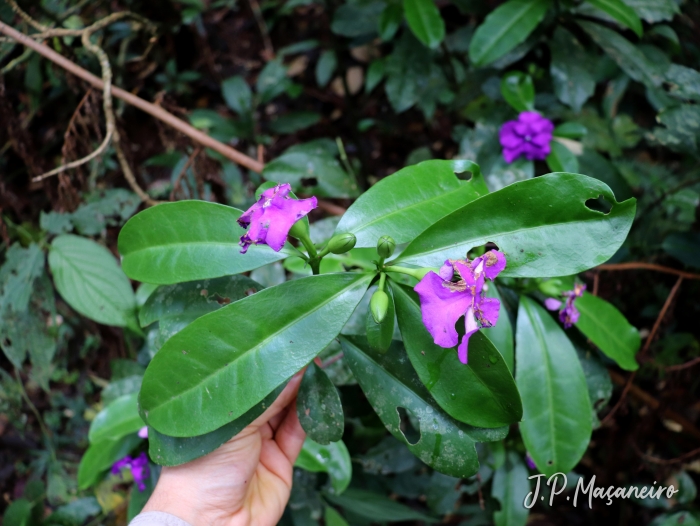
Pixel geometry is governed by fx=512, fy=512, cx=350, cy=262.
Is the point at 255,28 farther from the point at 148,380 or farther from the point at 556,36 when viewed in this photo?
the point at 148,380

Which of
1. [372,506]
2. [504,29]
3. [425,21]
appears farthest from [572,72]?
[372,506]

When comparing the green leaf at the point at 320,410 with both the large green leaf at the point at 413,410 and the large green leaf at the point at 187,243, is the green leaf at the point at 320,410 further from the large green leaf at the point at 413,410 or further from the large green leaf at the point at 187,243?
the large green leaf at the point at 187,243

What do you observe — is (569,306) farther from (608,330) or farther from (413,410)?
(413,410)

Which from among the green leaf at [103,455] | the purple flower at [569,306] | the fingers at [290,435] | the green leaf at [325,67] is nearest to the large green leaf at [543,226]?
the purple flower at [569,306]

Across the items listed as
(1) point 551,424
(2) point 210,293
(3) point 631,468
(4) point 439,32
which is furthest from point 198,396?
(3) point 631,468

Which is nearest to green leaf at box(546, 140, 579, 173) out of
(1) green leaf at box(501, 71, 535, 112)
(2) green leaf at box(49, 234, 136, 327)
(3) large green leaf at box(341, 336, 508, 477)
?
(1) green leaf at box(501, 71, 535, 112)

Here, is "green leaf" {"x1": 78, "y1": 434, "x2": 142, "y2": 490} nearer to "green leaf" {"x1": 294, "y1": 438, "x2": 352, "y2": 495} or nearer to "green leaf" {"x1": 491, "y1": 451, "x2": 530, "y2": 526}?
"green leaf" {"x1": 294, "y1": 438, "x2": 352, "y2": 495}
